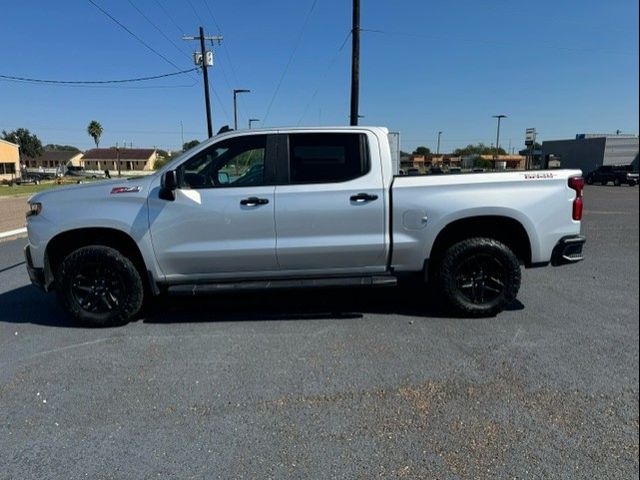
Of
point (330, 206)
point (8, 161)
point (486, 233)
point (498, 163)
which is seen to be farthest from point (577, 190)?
point (8, 161)

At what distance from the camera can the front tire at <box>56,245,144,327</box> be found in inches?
174

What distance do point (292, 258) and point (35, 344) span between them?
2.57 meters

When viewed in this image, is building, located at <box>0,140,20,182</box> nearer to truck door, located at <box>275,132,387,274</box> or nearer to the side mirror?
the side mirror

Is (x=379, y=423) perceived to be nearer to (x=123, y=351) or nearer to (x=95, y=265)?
(x=123, y=351)

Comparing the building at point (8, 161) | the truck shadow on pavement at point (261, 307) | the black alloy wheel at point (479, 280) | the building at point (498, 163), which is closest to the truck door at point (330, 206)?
the truck shadow on pavement at point (261, 307)

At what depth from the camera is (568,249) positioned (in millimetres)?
4578

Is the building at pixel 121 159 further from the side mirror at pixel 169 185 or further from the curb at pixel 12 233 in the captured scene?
the side mirror at pixel 169 185

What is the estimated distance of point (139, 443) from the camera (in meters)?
2.68

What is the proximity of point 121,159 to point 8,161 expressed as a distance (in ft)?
145

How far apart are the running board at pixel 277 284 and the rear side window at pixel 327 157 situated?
3.35ft

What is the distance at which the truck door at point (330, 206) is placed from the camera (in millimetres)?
4418

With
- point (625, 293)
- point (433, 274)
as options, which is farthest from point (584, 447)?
point (625, 293)

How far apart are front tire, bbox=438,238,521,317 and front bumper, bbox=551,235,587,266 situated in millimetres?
422

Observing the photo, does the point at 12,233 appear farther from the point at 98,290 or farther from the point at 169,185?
the point at 169,185
